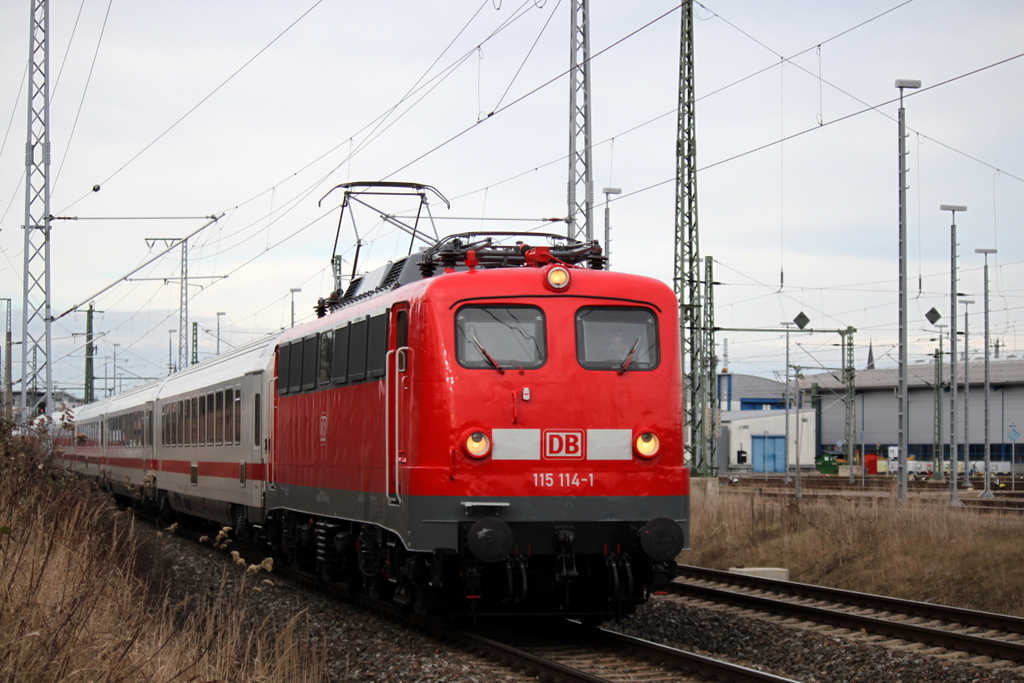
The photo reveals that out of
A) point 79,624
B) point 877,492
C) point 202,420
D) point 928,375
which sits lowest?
point 877,492

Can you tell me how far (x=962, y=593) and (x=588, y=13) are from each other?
12269 mm

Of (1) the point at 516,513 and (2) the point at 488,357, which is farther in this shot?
(2) the point at 488,357

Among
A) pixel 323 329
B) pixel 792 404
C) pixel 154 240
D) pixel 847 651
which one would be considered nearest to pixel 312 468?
pixel 323 329

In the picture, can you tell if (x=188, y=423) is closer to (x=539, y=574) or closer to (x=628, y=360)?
(x=539, y=574)

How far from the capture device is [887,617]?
11.8m

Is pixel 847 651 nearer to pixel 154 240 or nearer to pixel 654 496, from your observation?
pixel 654 496

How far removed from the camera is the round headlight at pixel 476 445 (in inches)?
384

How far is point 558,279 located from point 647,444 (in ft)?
5.48

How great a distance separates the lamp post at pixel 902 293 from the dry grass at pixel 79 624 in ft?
41.3

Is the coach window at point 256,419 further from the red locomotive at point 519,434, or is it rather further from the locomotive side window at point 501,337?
the locomotive side window at point 501,337

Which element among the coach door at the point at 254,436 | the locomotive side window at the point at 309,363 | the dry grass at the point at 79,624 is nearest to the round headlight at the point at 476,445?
the dry grass at the point at 79,624

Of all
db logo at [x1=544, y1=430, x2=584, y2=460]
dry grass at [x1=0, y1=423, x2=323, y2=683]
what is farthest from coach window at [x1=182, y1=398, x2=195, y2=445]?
db logo at [x1=544, y1=430, x2=584, y2=460]

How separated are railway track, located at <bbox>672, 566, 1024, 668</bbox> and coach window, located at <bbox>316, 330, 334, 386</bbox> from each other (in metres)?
5.02

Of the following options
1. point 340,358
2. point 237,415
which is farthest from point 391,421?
point 237,415
